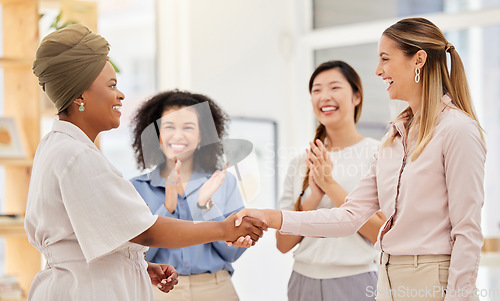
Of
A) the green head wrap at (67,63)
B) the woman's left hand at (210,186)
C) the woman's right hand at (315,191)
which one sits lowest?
the woman's right hand at (315,191)

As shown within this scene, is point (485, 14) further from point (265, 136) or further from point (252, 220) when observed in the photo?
point (252, 220)

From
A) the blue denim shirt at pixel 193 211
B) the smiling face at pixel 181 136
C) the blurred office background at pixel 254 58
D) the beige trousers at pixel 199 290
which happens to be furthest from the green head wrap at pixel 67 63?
the blurred office background at pixel 254 58

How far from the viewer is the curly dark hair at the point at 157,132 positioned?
2.02 metres

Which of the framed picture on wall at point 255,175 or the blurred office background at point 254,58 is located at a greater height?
the blurred office background at point 254,58

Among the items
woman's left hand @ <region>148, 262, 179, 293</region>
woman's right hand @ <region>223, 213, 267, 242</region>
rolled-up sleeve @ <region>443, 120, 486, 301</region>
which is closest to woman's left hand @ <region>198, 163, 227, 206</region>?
woman's right hand @ <region>223, 213, 267, 242</region>

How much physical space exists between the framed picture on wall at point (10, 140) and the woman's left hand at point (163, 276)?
1648 millimetres

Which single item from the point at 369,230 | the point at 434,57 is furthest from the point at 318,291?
the point at 434,57

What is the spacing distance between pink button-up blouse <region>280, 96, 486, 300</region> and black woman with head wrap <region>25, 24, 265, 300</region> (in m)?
0.54

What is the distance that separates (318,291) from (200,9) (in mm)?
2222

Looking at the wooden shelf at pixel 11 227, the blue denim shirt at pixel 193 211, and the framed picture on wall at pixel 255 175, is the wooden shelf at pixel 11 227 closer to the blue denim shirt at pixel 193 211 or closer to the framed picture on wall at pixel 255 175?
the framed picture on wall at pixel 255 175

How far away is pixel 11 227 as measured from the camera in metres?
3.13

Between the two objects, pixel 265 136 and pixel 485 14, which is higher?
pixel 485 14

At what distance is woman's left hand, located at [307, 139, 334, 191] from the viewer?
7.12 feet

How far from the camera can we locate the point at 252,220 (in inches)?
76.0
